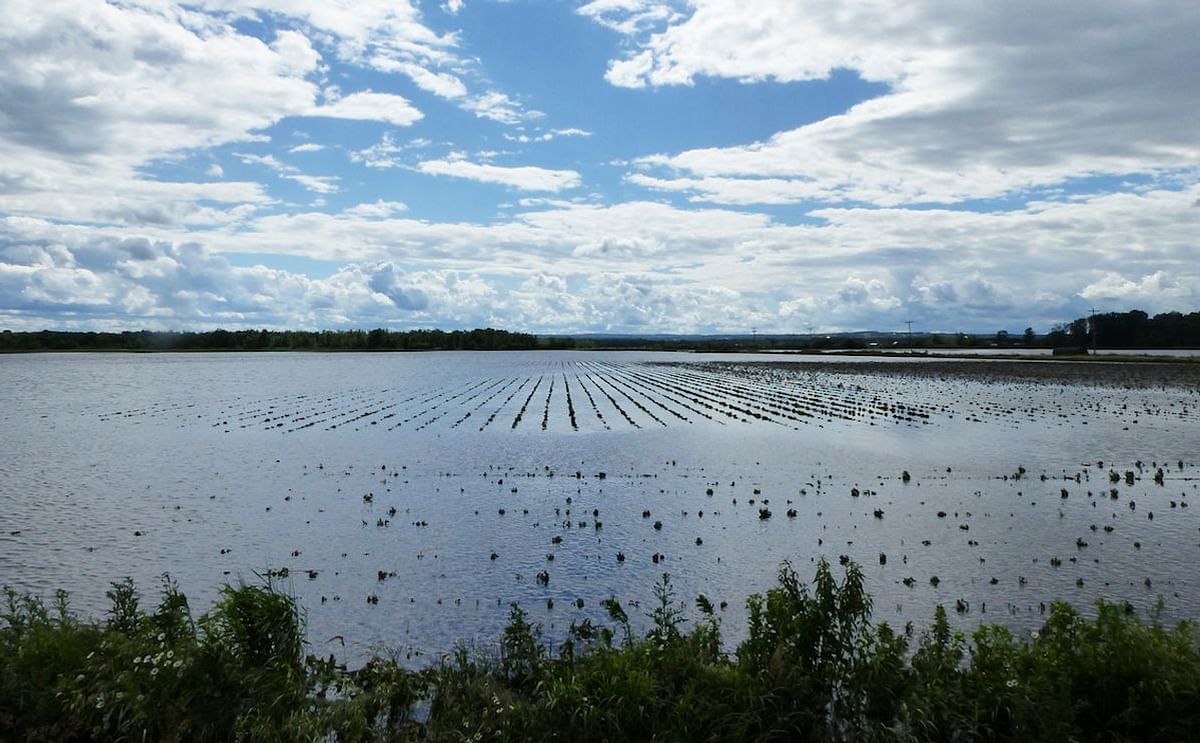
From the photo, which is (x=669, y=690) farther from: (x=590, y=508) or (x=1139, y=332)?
(x=1139, y=332)

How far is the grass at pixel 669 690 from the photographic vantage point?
981cm

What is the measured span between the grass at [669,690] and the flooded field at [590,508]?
294 cm

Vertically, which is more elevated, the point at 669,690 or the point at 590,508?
the point at 669,690

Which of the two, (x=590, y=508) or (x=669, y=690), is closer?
(x=669, y=690)

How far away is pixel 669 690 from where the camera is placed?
10250 millimetres

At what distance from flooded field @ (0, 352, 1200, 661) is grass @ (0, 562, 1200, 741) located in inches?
116

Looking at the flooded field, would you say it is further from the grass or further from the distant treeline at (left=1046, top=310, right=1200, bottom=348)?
the distant treeline at (left=1046, top=310, right=1200, bottom=348)

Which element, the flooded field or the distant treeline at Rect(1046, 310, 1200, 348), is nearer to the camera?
the flooded field

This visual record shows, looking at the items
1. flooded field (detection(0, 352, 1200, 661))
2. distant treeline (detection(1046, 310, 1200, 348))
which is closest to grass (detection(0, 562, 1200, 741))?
flooded field (detection(0, 352, 1200, 661))

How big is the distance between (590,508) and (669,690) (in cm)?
1521

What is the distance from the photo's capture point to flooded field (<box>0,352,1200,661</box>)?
16.9 meters

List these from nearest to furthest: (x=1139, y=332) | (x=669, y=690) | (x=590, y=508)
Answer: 1. (x=669, y=690)
2. (x=590, y=508)
3. (x=1139, y=332)

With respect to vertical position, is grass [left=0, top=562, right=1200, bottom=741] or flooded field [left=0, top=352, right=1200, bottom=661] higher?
grass [left=0, top=562, right=1200, bottom=741]

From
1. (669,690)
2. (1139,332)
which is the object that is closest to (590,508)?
(669,690)
